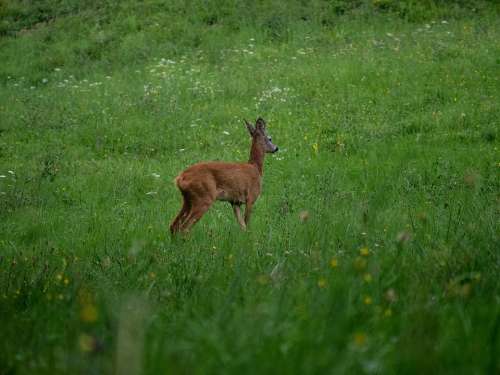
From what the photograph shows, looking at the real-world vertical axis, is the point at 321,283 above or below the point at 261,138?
above

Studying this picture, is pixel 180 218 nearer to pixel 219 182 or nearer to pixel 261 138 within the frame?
pixel 219 182

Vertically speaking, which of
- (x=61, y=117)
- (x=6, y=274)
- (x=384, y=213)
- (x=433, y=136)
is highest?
(x=6, y=274)

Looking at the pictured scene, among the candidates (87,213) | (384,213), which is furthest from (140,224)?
(384,213)

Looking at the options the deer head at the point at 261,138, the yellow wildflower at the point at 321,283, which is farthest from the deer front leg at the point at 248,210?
the yellow wildflower at the point at 321,283

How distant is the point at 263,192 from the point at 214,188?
6.15 ft

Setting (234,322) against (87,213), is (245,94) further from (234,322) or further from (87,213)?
(234,322)

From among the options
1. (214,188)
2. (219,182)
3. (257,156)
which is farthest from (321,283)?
(257,156)

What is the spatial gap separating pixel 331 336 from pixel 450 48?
16.5m

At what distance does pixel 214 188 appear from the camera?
32.1 ft

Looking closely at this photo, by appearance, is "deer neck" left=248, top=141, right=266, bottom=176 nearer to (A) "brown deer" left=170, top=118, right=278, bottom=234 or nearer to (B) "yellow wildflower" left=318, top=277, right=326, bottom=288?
(A) "brown deer" left=170, top=118, right=278, bottom=234

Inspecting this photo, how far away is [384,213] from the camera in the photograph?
7.43m

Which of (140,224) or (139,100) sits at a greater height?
(140,224)

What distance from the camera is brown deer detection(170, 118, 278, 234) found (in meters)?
9.49

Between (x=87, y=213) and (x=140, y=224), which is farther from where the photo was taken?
(x=87, y=213)
